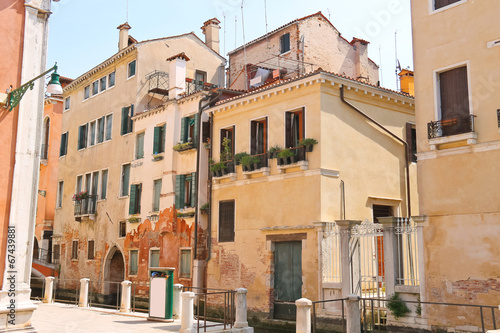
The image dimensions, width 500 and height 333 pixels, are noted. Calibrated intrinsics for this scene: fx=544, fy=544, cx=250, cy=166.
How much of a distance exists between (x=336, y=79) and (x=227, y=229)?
6.83m

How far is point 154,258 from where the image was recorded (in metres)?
23.8

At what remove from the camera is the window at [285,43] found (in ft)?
87.8

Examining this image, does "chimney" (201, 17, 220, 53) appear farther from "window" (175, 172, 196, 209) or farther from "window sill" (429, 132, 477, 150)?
"window sill" (429, 132, 477, 150)

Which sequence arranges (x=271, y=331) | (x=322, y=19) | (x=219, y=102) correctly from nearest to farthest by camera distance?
(x=271, y=331), (x=219, y=102), (x=322, y=19)

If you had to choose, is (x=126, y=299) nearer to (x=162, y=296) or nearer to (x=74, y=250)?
(x=162, y=296)

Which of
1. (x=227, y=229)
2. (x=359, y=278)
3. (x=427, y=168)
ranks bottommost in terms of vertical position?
(x=359, y=278)

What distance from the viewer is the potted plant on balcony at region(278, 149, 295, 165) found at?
18.1 metres

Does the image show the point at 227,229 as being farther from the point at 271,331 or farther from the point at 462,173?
the point at 462,173

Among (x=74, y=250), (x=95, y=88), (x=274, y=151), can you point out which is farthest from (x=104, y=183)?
(x=274, y=151)

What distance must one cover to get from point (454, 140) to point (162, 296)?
341 inches

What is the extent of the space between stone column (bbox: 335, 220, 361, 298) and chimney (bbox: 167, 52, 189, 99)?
1107cm

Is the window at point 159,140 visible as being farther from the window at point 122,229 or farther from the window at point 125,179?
the window at point 122,229

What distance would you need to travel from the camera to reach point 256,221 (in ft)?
63.2

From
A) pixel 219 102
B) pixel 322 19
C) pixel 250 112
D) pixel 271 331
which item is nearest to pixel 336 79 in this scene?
pixel 250 112
